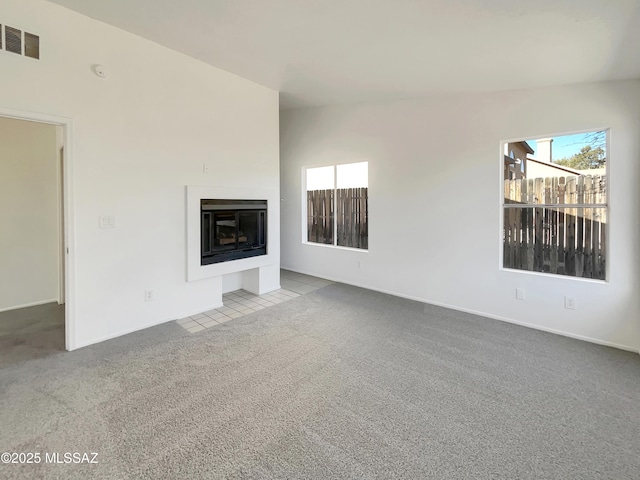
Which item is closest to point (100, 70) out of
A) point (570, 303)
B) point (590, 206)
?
point (590, 206)

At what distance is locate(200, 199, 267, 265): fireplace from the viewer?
3.67 metres

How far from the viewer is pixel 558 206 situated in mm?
3236

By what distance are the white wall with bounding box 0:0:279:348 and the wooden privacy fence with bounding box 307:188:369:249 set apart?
2.04 meters

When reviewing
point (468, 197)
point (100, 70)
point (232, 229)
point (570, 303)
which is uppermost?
point (100, 70)

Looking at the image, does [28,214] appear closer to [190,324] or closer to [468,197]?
[190,324]

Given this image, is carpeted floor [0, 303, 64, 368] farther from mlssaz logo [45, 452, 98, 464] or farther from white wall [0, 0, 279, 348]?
mlssaz logo [45, 452, 98, 464]

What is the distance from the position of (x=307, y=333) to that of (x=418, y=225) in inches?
86.4

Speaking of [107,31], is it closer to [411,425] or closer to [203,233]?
[203,233]

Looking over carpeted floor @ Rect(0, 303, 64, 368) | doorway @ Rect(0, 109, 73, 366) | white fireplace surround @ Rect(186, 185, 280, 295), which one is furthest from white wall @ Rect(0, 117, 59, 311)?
white fireplace surround @ Rect(186, 185, 280, 295)

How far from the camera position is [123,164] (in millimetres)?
2969

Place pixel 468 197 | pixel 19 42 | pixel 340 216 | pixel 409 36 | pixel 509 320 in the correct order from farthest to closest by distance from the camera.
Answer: pixel 340 216, pixel 468 197, pixel 509 320, pixel 409 36, pixel 19 42

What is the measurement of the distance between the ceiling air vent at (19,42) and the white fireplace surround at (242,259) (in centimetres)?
161

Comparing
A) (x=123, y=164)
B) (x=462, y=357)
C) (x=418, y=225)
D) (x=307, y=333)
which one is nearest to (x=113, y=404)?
(x=307, y=333)

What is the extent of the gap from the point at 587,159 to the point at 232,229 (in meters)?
4.11
